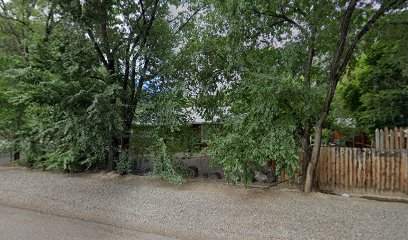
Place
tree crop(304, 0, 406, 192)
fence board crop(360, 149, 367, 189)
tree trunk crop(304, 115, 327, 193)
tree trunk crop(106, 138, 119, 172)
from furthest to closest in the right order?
1. tree trunk crop(106, 138, 119, 172)
2. fence board crop(360, 149, 367, 189)
3. tree trunk crop(304, 115, 327, 193)
4. tree crop(304, 0, 406, 192)

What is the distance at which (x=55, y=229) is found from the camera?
13.8ft

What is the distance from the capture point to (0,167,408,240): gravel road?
12.9 ft

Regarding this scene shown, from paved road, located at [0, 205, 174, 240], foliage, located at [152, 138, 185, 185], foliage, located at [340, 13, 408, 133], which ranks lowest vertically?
paved road, located at [0, 205, 174, 240]

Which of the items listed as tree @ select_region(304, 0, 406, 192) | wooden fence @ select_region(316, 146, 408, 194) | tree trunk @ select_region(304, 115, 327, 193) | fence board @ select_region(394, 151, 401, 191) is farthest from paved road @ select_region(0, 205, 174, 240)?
fence board @ select_region(394, 151, 401, 191)

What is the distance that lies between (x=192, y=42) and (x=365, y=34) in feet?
12.6

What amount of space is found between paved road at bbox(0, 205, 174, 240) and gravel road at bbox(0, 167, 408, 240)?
18 centimetres

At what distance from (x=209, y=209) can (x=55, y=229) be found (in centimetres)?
259

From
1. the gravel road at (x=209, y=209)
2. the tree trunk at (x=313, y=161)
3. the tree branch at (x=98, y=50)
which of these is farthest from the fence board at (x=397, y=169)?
the tree branch at (x=98, y=50)

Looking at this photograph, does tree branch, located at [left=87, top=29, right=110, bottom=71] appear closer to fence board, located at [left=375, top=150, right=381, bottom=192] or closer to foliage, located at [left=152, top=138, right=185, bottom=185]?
foliage, located at [left=152, top=138, right=185, bottom=185]

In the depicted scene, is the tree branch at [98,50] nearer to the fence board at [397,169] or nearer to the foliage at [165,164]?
the foliage at [165,164]

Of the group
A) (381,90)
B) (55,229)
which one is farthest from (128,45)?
(381,90)

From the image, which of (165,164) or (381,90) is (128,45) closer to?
(165,164)

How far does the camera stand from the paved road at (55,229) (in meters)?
3.96

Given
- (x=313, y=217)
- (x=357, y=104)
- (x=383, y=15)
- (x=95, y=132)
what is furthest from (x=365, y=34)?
(x=95, y=132)
